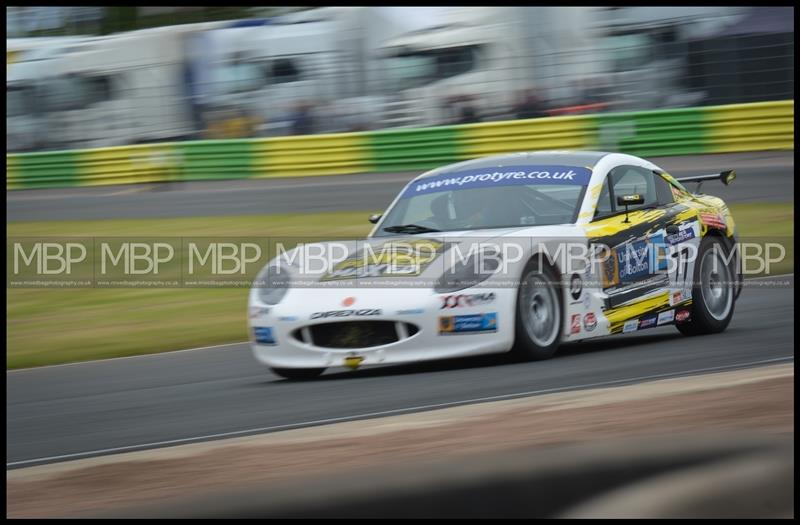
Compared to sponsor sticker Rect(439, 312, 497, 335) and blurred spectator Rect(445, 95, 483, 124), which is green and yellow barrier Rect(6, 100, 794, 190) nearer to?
blurred spectator Rect(445, 95, 483, 124)

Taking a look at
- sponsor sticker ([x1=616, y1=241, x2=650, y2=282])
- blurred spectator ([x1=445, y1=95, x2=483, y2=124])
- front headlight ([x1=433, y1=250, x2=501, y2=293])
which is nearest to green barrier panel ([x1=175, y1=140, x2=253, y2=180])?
blurred spectator ([x1=445, y1=95, x2=483, y2=124])

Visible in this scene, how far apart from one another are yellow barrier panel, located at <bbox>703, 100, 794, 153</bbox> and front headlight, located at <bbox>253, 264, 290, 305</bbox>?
14491 millimetres

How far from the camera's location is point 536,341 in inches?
296

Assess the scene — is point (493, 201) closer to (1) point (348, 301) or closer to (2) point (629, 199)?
(2) point (629, 199)

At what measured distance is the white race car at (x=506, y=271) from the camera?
7270 mm

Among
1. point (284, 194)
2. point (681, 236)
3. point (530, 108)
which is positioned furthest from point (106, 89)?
point (681, 236)

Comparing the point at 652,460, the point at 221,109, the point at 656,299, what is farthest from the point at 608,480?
the point at 221,109

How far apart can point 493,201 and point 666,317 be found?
4.71ft

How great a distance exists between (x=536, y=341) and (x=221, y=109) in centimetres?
1747

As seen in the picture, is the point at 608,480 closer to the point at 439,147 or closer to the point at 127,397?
the point at 127,397

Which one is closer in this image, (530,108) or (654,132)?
(654,132)

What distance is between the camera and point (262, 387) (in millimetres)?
7477

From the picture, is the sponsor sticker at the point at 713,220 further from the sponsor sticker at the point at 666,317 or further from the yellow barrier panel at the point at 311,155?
the yellow barrier panel at the point at 311,155

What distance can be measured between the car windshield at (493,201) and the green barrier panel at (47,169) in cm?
1946
